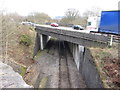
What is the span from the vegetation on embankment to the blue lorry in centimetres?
299

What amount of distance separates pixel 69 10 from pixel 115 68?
157 ft

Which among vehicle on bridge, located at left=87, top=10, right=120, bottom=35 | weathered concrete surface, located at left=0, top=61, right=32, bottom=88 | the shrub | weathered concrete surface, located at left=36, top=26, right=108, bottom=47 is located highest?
vehicle on bridge, located at left=87, top=10, right=120, bottom=35

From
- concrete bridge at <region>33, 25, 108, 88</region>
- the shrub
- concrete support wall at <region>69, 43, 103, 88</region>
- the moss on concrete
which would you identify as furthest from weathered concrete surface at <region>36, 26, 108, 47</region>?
the moss on concrete

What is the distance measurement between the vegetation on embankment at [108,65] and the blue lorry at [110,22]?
2.99m

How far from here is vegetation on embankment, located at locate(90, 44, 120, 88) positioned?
9377 millimetres

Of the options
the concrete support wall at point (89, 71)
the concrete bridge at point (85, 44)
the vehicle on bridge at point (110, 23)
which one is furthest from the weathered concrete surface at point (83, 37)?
the vehicle on bridge at point (110, 23)

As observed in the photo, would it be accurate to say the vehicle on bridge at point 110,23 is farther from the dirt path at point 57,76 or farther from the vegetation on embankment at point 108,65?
the dirt path at point 57,76

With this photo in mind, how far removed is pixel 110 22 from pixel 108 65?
6.95 m

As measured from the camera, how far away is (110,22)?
52.5 feet

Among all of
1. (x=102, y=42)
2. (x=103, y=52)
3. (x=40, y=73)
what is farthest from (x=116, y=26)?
(x=40, y=73)

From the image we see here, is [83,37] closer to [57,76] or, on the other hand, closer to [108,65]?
[57,76]

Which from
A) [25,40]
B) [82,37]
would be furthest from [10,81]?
[25,40]

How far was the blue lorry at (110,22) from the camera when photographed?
50.1 feet

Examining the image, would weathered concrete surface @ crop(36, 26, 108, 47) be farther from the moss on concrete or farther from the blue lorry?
the moss on concrete
